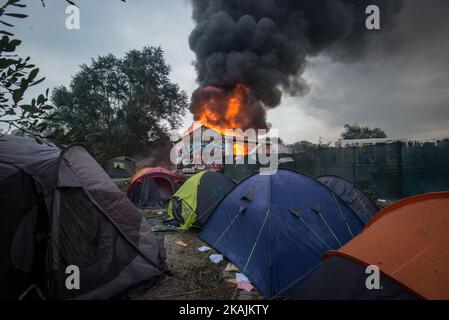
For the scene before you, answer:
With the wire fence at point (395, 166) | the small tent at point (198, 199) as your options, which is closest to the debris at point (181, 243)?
the small tent at point (198, 199)

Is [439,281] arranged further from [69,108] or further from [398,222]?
[69,108]

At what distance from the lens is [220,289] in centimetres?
436

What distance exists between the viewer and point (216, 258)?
562 cm

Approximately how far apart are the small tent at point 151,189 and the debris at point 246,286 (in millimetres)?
8689

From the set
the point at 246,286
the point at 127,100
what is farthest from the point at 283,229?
the point at 127,100

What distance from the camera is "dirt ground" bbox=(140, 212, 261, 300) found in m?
4.12

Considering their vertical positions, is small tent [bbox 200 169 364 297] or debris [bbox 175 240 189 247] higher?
small tent [bbox 200 169 364 297]

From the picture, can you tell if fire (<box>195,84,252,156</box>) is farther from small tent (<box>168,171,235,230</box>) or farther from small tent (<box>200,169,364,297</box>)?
small tent (<box>200,169,364,297</box>)

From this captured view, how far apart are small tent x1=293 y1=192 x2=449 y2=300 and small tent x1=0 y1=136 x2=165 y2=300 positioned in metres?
2.85

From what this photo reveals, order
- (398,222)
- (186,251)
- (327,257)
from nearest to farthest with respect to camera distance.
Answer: (398,222) → (327,257) → (186,251)

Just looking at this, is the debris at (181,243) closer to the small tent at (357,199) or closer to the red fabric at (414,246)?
the small tent at (357,199)

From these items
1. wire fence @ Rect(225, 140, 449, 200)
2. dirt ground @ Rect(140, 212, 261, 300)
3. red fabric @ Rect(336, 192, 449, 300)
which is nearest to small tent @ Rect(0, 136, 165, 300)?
dirt ground @ Rect(140, 212, 261, 300)
